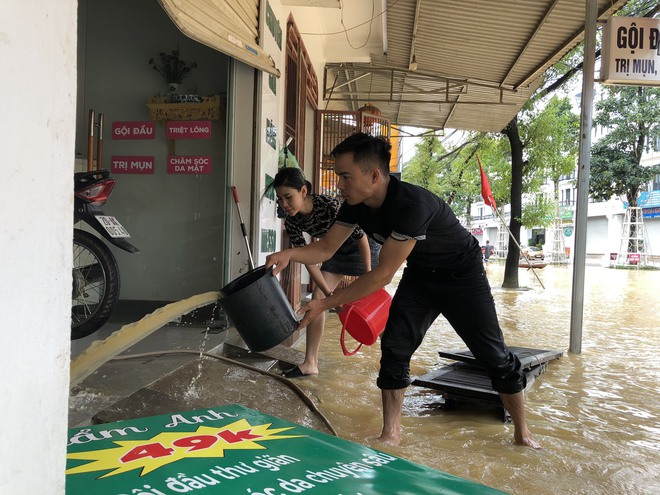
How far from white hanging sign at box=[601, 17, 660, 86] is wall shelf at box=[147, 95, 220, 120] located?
389 centimetres

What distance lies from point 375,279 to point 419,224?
1.06 feet

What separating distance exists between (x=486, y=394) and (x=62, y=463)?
262 centimetres

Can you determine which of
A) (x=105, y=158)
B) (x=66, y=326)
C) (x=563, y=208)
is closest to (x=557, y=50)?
(x=105, y=158)

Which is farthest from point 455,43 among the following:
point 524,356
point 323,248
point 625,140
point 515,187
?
point 625,140

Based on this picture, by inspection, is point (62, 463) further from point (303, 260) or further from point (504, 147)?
point (504, 147)

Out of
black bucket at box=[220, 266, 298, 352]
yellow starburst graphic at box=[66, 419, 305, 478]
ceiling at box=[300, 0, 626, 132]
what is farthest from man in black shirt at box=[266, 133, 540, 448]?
ceiling at box=[300, 0, 626, 132]

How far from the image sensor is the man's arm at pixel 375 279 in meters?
2.52

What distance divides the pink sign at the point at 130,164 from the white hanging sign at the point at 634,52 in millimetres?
4555

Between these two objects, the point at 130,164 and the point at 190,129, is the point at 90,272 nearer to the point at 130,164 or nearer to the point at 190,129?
the point at 130,164

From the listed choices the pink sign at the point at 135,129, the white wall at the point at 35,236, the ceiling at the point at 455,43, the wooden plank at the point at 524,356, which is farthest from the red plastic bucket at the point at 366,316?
the ceiling at the point at 455,43

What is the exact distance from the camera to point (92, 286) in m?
3.71

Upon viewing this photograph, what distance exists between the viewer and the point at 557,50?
25.7 feet

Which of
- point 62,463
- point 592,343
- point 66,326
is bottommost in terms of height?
point 592,343

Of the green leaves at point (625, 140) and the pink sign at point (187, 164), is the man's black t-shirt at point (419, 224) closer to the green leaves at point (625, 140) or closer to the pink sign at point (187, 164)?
the pink sign at point (187, 164)
